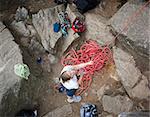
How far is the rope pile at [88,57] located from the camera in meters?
7.18

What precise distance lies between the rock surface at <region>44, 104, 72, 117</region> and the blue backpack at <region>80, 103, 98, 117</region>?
250 mm

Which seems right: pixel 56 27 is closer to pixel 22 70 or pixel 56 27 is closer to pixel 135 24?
pixel 22 70

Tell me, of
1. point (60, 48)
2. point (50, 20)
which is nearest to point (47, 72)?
point (60, 48)

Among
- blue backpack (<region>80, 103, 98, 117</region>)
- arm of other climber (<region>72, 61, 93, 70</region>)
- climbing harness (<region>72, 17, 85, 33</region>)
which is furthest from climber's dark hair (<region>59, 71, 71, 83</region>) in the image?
climbing harness (<region>72, 17, 85, 33</region>)

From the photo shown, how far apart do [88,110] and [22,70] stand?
133 cm

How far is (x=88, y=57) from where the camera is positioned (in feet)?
24.4

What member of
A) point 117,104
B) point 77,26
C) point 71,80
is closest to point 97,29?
point 77,26

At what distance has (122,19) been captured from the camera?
690 centimetres

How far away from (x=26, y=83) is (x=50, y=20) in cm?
151

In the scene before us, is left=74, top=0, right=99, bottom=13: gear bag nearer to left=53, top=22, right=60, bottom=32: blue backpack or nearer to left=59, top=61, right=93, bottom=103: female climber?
left=53, top=22, right=60, bottom=32: blue backpack

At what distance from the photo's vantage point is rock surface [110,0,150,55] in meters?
6.46

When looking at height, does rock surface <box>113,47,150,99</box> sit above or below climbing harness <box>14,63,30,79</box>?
below

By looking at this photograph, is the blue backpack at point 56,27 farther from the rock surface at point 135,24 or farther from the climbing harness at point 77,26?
the rock surface at point 135,24

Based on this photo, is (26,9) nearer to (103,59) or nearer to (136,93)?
(103,59)
